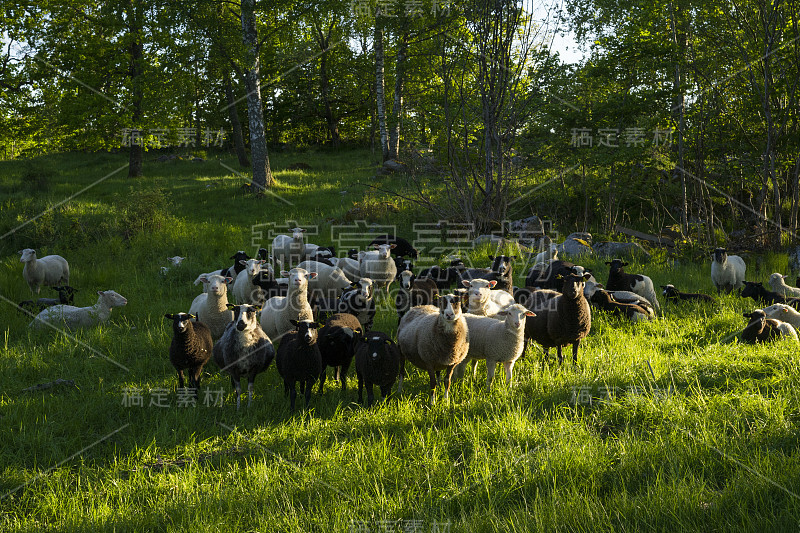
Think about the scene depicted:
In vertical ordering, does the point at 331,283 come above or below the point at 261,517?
above

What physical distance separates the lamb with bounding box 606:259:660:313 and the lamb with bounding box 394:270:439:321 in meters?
3.60

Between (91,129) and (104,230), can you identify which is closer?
(104,230)

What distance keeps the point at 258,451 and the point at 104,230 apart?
12365 millimetres

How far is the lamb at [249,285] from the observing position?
9655mm

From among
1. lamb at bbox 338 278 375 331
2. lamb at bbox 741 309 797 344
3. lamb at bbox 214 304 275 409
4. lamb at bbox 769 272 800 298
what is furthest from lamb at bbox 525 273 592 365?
lamb at bbox 769 272 800 298

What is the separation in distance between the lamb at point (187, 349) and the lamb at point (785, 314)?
8.32m

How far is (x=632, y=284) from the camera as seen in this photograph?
10031 mm

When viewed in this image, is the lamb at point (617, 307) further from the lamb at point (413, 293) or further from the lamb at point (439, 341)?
the lamb at point (439, 341)

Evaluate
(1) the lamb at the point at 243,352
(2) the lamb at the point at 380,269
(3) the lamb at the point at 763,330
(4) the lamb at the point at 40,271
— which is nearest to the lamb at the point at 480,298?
(1) the lamb at the point at 243,352

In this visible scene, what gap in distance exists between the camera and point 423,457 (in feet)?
15.0

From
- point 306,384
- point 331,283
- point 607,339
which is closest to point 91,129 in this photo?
point 331,283

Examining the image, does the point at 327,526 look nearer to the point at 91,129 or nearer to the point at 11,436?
the point at 11,436

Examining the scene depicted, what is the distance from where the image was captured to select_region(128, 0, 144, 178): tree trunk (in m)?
19.2

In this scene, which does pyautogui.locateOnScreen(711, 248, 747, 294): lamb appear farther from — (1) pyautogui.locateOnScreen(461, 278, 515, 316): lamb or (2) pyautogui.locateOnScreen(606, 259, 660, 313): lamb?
(1) pyautogui.locateOnScreen(461, 278, 515, 316): lamb
